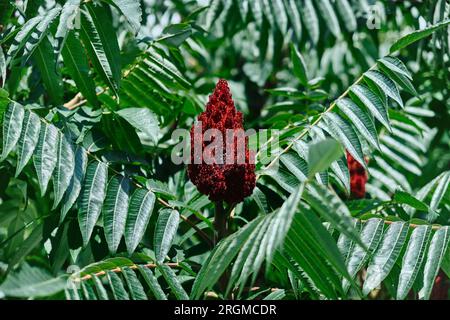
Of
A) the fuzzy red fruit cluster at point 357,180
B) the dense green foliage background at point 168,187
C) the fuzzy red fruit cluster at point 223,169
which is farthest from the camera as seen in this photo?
the fuzzy red fruit cluster at point 357,180

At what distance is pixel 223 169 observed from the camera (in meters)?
2.28

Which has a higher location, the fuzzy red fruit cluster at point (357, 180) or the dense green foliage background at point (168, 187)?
the dense green foliage background at point (168, 187)

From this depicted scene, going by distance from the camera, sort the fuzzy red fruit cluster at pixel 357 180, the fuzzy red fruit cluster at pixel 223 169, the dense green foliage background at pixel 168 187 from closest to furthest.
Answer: the dense green foliage background at pixel 168 187
the fuzzy red fruit cluster at pixel 223 169
the fuzzy red fruit cluster at pixel 357 180

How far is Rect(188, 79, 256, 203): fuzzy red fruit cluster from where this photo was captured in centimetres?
228

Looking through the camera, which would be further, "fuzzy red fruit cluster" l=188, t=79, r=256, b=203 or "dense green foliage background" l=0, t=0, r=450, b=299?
"fuzzy red fruit cluster" l=188, t=79, r=256, b=203

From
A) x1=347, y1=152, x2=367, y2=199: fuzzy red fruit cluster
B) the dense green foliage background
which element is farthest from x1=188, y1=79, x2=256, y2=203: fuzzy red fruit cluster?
x1=347, y1=152, x2=367, y2=199: fuzzy red fruit cluster

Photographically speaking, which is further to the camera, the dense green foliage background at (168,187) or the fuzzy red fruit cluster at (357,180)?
the fuzzy red fruit cluster at (357,180)

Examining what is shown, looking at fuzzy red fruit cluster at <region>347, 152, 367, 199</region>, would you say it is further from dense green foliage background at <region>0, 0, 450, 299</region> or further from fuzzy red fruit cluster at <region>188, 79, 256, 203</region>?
fuzzy red fruit cluster at <region>188, 79, 256, 203</region>

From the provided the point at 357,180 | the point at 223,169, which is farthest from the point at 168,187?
the point at 357,180

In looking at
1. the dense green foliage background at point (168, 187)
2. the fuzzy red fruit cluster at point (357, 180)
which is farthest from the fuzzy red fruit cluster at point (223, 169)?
the fuzzy red fruit cluster at point (357, 180)

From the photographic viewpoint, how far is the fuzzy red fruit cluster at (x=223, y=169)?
228 centimetres

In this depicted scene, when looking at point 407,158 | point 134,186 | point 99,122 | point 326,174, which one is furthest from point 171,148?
point 407,158

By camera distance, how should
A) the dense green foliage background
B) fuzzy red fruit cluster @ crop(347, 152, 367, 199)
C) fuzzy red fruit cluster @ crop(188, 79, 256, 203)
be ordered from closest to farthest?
the dense green foliage background
fuzzy red fruit cluster @ crop(188, 79, 256, 203)
fuzzy red fruit cluster @ crop(347, 152, 367, 199)

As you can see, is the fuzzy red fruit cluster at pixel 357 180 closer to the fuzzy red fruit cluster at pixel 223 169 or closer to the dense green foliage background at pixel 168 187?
the dense green foliage background at pixel 168 187
